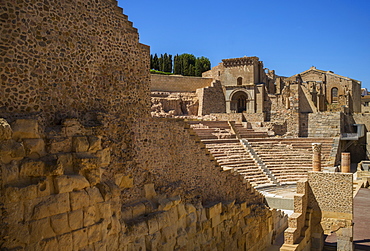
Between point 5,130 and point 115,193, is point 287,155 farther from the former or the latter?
point 5,130

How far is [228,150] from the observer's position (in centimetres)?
2081

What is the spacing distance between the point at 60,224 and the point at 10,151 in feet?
4.31

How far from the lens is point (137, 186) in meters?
7.74

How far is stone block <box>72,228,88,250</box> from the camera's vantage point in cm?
536

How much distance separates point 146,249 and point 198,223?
2.19 metres

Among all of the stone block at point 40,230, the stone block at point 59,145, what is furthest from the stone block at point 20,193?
the stone block at point 59,145

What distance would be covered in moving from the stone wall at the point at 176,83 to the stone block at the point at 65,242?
28268 mm

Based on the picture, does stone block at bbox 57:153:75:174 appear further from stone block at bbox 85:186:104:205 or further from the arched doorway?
the arched doorway

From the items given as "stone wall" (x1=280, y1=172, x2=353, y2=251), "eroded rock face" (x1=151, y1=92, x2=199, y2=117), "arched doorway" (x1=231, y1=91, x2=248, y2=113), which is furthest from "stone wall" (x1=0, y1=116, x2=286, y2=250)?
"arched doorway" (x1=231, y1=91, x2=248, y2=113)

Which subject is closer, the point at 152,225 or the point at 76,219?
the point at 76,219

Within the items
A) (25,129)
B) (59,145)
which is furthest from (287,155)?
(25,129)

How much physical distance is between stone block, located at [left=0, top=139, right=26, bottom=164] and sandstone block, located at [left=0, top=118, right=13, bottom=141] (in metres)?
0.06

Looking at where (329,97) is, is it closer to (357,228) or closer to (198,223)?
(357,228)

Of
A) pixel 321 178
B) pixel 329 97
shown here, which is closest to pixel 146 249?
pixel 321 178
